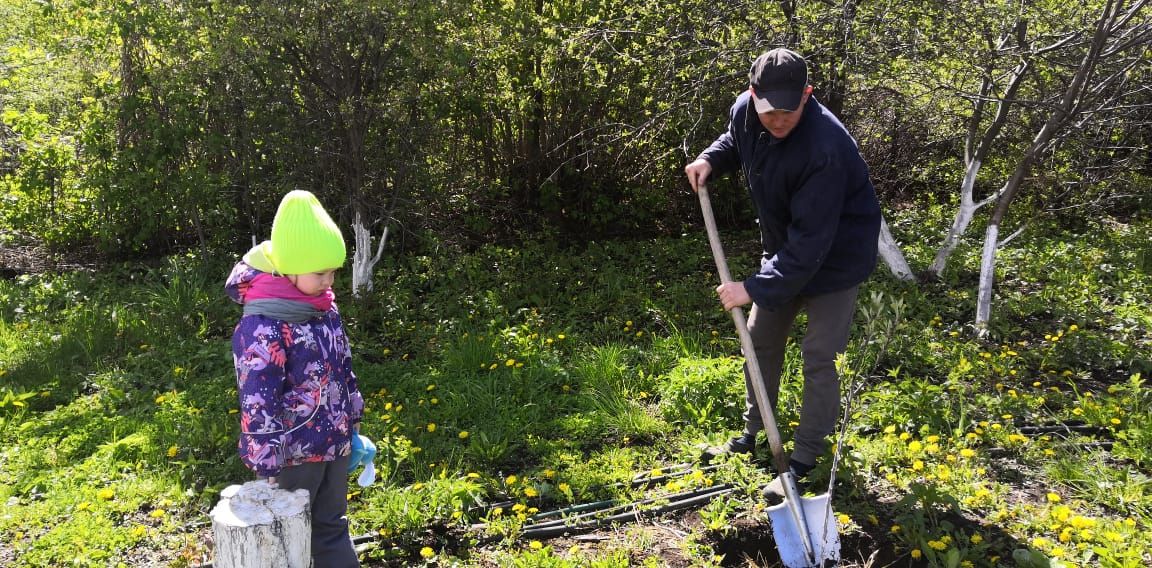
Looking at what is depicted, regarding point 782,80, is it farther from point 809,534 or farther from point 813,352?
point 809,534

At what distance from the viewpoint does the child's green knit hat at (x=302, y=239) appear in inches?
90.0

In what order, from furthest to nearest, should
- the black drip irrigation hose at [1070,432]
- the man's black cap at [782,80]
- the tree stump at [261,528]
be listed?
the black drip irrigation hose at [1070,432], the man's black cap at [782,80], the tree stump at [261,528]

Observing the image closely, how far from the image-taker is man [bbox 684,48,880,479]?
297 centimetres

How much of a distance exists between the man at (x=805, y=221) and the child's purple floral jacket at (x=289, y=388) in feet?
4.81

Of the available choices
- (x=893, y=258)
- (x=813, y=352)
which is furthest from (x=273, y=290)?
(x=893, y=258)

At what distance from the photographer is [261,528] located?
6.60 ft

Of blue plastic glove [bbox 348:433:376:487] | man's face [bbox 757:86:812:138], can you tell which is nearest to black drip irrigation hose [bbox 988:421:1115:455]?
man's face [bbox 757:86:812:138]

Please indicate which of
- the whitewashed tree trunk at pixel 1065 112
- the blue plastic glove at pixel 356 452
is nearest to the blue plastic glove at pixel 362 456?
the blue plastic glove at pixel 356 452

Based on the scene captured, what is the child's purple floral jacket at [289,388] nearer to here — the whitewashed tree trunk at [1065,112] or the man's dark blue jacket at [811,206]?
the man's dark blue jacket at [811,206]

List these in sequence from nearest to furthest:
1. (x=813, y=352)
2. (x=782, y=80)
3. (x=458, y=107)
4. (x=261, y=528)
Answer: (x=261, y=528)
(x=782, y=80)
(x=813, y=352)
(x=458, y=107)

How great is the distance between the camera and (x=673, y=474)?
3.64 meters

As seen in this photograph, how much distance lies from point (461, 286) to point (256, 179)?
1970 millimetres

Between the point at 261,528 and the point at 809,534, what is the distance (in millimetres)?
1913

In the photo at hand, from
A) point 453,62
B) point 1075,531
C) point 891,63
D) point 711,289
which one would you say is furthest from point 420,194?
point 1075,531
